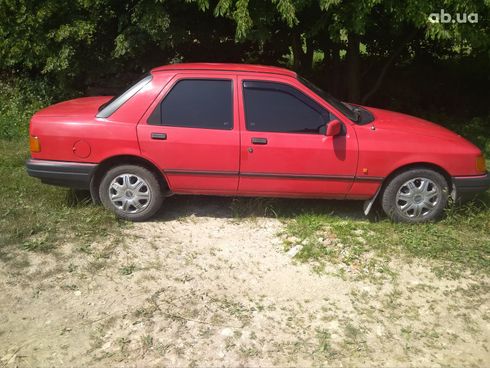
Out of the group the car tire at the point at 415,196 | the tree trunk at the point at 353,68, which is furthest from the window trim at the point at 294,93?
the tree trunk at the point at 353,68

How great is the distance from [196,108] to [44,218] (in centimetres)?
191

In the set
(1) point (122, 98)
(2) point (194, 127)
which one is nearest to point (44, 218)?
(1) point (122, 98)

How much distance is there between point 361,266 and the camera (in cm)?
460

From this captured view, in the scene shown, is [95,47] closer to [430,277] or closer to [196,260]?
[196,260]

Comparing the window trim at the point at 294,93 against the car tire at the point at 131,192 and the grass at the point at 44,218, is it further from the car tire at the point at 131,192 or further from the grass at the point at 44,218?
the grass at the point at 44,218

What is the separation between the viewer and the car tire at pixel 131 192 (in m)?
5.06

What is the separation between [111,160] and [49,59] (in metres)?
3.74

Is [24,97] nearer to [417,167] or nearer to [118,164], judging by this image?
[118,164]

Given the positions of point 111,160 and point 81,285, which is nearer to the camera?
point 81,285

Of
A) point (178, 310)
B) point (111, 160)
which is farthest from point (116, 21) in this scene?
point (178, 310)

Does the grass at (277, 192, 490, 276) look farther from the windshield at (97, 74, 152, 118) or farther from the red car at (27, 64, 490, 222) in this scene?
the windshield at (97, 74, 152, 118)

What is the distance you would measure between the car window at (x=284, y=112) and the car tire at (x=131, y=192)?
1143 millimetres

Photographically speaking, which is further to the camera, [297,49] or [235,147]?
[297,49]

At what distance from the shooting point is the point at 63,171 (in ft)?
16.4
